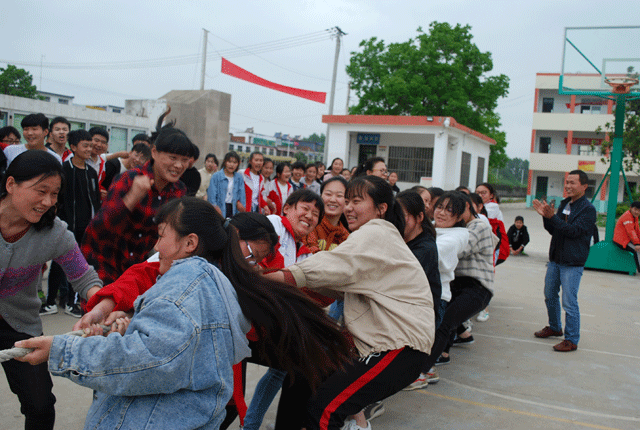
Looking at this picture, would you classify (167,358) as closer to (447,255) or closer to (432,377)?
(447,255)

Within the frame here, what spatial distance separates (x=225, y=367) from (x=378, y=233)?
3.56 feet

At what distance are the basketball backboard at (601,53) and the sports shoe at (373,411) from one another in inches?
370

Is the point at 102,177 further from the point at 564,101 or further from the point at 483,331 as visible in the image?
the point at 564,101

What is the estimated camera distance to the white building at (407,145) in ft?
62.0

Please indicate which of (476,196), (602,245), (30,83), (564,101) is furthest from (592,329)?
(30,83)

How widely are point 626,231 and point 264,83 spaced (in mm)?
15314

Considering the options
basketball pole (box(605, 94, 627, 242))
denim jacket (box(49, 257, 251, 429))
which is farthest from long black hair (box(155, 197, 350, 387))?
basketball pole (box(605, 94, 627, 242))

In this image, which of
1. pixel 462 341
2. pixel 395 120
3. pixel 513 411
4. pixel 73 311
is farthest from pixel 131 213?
pixel 395 120

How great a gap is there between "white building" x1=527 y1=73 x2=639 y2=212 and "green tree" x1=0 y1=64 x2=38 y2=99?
4210 cm

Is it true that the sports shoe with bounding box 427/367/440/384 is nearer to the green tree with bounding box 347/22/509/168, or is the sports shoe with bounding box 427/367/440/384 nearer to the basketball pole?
the basketball pole

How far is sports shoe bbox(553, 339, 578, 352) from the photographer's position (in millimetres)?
5211

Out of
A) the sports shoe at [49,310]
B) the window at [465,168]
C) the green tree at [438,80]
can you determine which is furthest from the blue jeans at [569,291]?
the green tree at [438,80]

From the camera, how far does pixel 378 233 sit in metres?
2.42

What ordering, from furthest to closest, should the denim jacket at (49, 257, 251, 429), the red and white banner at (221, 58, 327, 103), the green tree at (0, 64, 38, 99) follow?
the green tree at (0, 64, 38, 99), the red and white banner at (221, 58, 327, 103), the denim jacket at (49, 257, 251, 429)
